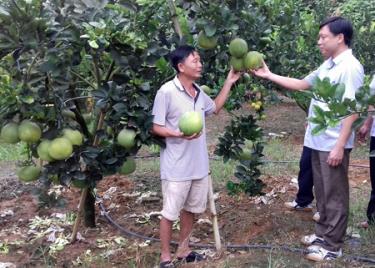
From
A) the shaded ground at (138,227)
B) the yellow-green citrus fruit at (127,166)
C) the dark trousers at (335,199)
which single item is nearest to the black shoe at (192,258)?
the shaded ground at (138,227)

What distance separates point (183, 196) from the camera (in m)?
3.58

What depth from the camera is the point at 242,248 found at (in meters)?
4.05

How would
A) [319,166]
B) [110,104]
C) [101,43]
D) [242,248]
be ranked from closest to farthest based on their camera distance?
[101,43], [110,104], [319,166], [242,248]

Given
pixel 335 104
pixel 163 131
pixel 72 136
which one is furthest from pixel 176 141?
pixel 335 104

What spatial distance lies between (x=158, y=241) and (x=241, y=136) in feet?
3.50

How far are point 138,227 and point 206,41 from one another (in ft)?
6.32

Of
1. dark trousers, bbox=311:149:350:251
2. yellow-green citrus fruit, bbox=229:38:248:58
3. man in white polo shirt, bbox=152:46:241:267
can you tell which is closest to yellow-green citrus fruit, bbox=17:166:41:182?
man in white polo shirt, bbox=152:46:241:267

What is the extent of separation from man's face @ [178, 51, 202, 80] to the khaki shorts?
70 centimetres

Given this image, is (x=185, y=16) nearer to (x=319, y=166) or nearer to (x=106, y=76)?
(x=106, y=76)

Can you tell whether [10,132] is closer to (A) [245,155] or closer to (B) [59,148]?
(B) [59,148]

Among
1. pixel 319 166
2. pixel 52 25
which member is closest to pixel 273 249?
pixel 319 166

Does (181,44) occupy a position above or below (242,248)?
above

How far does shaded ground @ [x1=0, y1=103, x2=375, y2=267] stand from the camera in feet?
12.9

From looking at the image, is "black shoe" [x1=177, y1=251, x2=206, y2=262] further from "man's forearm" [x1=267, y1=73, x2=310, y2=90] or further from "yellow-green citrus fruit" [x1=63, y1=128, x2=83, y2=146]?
"man's forearm" [x1=267, y1=73, x2=310, y2=90]
